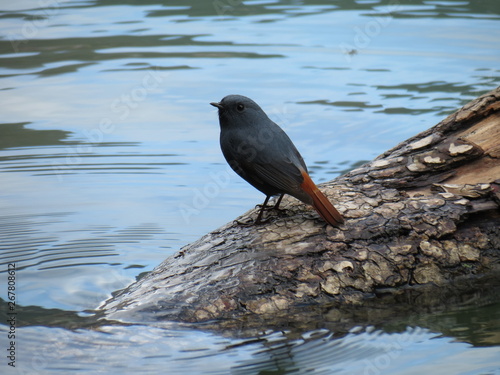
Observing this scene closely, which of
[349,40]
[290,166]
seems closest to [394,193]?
[290,166]

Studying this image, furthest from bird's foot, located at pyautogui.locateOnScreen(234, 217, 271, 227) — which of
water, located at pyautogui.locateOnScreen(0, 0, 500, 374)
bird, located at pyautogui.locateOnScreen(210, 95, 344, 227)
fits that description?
water, located at pyautogui.locateOnScreen(0, 0, 500, 374)

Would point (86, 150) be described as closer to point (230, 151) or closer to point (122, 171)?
point (122, 171)

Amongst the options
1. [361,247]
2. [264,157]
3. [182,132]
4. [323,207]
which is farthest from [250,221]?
[182,132]

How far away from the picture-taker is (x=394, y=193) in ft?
14.4

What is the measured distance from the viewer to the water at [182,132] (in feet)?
12.4

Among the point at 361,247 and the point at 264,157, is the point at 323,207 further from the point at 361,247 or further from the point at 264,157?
the point at 264,157

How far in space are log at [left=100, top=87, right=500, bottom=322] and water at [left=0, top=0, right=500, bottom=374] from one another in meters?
0.16

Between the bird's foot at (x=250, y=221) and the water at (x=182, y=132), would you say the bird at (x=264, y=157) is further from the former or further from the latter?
the water at (x=182, y=132)

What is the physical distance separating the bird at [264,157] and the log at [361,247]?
16 centimetres

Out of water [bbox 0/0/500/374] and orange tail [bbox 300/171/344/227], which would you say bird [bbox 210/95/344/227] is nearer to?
orange tail [bbox 300/171/344/227]

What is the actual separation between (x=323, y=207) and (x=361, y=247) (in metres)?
0.28

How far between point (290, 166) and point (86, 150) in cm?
372

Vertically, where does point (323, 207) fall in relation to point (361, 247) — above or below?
above

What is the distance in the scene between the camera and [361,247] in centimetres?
410
